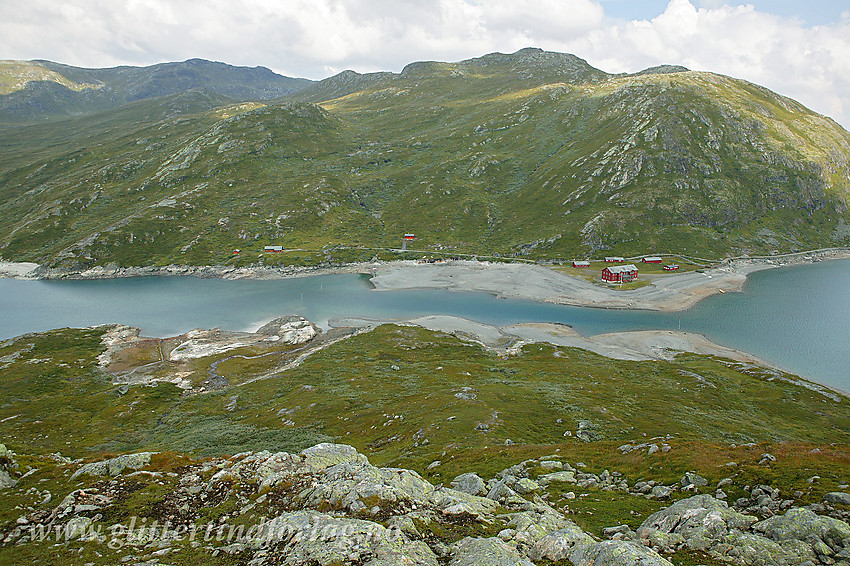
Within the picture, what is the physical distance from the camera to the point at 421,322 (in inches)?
4574

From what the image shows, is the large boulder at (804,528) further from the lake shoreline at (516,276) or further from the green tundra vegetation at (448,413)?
the lake shoreline at (516,276)

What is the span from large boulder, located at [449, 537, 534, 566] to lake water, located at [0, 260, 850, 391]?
9589 cm

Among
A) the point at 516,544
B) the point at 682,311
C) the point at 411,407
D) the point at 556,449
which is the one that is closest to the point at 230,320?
the point at 411,407

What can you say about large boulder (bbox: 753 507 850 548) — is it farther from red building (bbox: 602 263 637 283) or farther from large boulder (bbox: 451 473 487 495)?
red building (bbox: 602 263 637 283)

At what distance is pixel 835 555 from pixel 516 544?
14.3 m

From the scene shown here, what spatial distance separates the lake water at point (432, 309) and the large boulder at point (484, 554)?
95.9 metres

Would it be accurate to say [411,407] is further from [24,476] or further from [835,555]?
[835,555]

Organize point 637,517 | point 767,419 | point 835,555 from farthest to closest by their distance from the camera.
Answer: point 767,419
point 637,517
point 835,555

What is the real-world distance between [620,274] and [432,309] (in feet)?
237

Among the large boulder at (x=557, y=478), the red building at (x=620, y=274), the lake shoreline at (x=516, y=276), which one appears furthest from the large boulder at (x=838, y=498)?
the red building at (x=620, y=274)

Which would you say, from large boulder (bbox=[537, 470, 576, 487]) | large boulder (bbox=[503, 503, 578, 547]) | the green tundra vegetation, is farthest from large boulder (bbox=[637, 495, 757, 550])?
large boulder (bbox=[537, 470, 576, 487])

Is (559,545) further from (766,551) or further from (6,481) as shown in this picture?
(6,481)

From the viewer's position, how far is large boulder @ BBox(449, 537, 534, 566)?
19.8 meters

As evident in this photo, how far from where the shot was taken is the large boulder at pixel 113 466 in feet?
97.2
